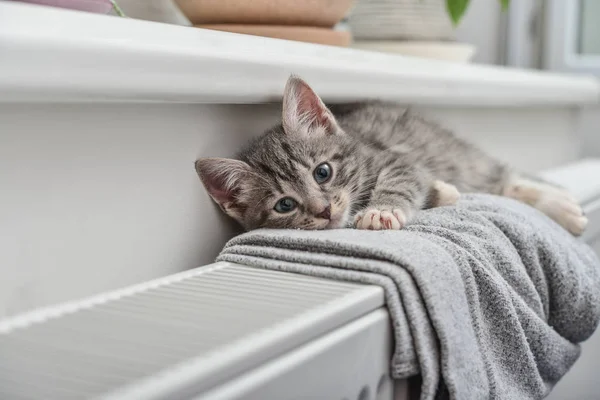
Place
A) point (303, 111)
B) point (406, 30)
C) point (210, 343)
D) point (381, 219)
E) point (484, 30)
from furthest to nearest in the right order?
point (484, 30) → point (406, 30) → point (303, 111) → point (381, 219) → point (210, 343)

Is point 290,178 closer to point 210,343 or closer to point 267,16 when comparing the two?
point 267,16

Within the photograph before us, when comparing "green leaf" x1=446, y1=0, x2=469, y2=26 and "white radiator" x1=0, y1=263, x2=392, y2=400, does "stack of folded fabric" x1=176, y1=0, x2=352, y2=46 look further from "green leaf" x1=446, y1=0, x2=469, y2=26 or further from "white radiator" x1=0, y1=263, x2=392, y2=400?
"white radiator" x1=0, y1=263, x2=392, y2=400

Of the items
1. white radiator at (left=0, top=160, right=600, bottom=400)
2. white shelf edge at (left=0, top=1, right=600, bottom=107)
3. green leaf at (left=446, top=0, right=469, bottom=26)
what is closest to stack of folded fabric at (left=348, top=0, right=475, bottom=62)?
green leaf at (left=446, top=0, right=469, bottom=26)

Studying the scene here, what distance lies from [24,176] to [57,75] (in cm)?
11

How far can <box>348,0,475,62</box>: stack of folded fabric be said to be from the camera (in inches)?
65.3

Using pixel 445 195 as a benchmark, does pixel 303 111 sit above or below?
above

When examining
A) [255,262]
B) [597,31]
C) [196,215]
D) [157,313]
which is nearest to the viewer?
[157,313]

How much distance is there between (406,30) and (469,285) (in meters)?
1.02

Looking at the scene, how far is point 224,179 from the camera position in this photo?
0.96 m

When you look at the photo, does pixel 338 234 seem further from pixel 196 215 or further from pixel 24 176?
pixel 24 176

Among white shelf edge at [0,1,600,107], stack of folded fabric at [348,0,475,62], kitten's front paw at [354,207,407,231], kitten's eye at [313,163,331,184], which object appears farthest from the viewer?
stack of folded fabric at [348,0,475,62]

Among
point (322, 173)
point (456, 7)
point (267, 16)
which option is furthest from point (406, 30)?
point (322, 173)

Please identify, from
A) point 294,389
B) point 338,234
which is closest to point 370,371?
point 294,389

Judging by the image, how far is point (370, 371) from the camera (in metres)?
0.63
